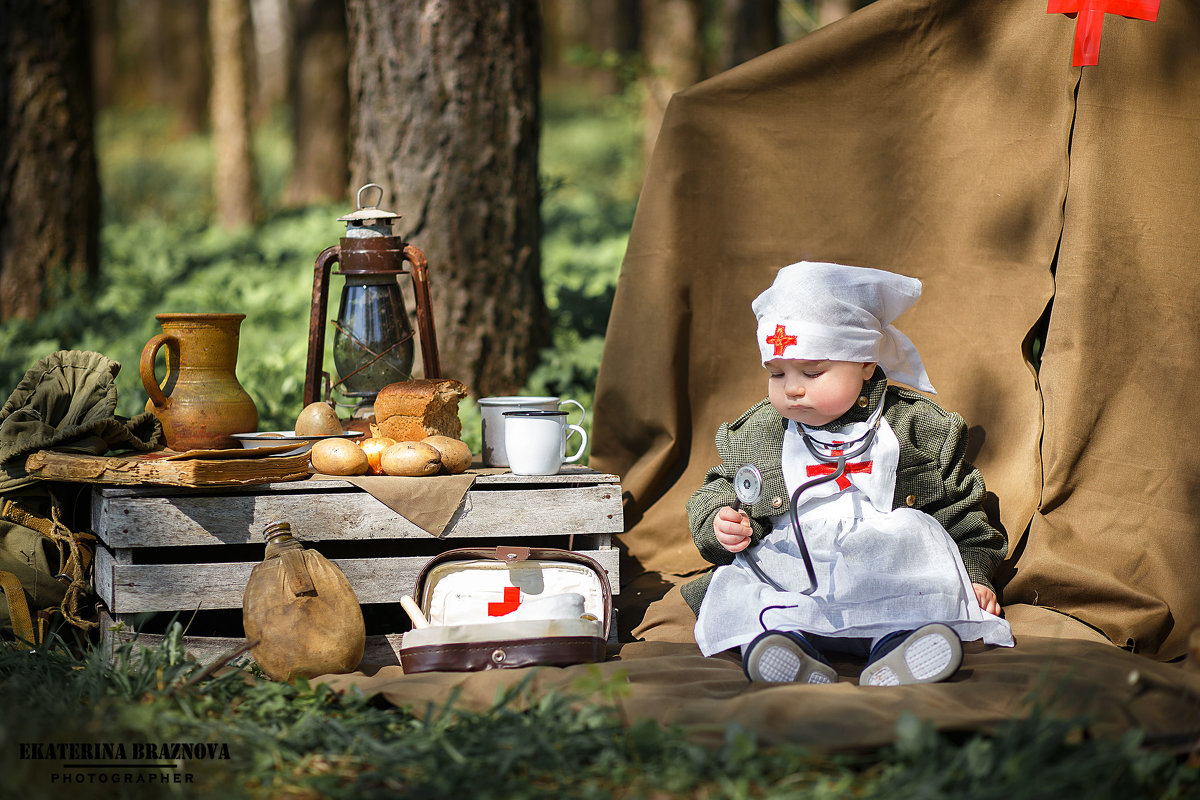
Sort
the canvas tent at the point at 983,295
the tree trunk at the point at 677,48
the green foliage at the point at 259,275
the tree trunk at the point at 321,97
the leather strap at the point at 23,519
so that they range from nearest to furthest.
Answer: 1. the canvas tent at the point at 983,295
2. the leather strap at the point at 23,519
3. the green foliage at the point at 259,275
4. the tree trunk at the point at 677,48
5. the tree trunk at the point at 321,97

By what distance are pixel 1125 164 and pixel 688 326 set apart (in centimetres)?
138

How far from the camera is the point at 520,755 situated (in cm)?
202

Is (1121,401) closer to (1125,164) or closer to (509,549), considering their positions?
(1125,164)

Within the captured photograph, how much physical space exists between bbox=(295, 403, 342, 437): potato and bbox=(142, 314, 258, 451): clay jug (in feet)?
0.48

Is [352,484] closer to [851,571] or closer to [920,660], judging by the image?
[851,571]

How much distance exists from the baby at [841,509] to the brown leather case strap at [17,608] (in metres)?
1.76

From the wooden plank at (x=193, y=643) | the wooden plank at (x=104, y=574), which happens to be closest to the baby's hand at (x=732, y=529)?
the wooden plank at (x=193, y=643)

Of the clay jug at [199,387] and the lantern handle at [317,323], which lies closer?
the clay jug at [199,387]

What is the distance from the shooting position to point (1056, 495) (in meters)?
2.91

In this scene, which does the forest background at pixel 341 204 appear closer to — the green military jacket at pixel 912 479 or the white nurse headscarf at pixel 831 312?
the green military jacket at pixel 912 479

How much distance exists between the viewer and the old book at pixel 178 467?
266cm

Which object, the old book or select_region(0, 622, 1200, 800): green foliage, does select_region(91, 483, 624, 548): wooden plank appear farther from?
select_region(0, 622, 1200, 800): green foliage

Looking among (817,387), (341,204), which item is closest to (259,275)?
(341,204)

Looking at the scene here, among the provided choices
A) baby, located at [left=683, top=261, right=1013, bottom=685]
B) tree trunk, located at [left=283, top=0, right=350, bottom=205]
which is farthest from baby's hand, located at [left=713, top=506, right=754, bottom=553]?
tree trunk, located at [left=283, top=0, right=350, bottom=205]
